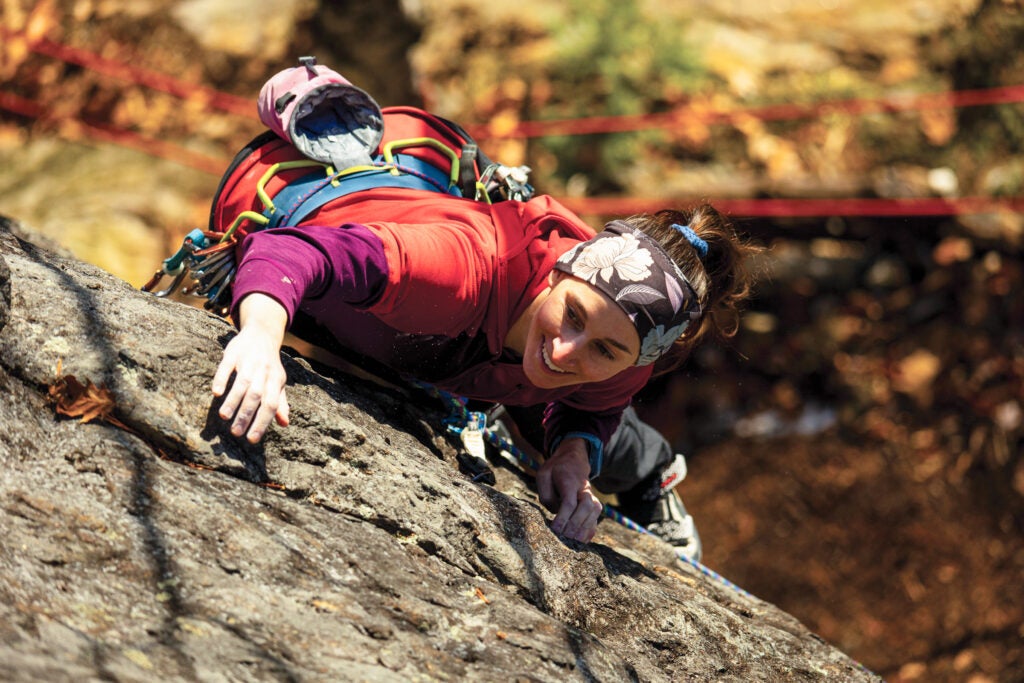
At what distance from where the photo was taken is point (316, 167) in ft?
8.68

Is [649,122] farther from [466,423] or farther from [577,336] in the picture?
[577,336]

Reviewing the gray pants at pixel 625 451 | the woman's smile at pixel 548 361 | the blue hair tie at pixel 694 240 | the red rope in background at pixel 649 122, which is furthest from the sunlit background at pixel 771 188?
the woman's smile at pixel 548 361

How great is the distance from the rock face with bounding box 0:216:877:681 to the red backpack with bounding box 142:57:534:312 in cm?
29

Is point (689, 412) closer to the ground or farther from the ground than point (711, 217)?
closer to the ground

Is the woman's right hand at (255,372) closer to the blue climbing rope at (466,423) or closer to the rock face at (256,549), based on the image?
the rock face at (256,549)

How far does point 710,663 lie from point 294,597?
96 centimetres

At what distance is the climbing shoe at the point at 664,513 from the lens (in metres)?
3.28

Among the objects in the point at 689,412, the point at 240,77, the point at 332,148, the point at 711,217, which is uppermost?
the point at 711,217

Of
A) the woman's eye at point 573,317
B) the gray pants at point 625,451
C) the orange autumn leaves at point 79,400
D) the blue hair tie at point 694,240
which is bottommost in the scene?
the gray pants at point 625,451

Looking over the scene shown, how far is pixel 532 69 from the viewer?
680 centimetres

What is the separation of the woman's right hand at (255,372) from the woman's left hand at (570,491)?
2.57ft

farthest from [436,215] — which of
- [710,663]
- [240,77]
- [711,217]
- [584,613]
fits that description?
[240,77]

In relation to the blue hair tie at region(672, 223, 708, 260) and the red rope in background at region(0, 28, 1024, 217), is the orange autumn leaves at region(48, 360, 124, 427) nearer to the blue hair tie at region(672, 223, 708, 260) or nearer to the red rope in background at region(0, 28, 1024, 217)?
the blue hair tie at region(672, 223, 708, 260)

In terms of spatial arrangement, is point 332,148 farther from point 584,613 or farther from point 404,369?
point 584,613
